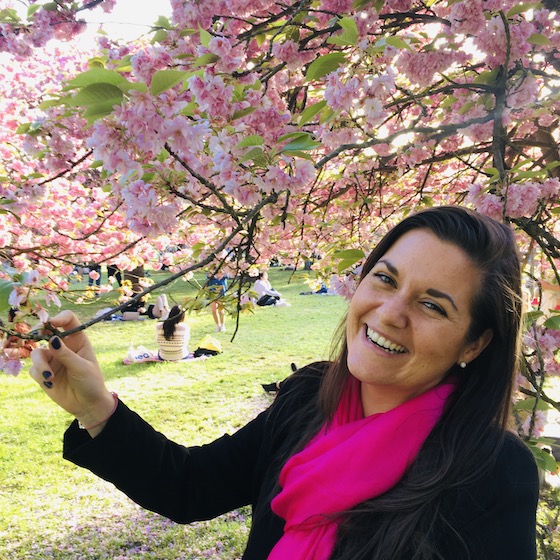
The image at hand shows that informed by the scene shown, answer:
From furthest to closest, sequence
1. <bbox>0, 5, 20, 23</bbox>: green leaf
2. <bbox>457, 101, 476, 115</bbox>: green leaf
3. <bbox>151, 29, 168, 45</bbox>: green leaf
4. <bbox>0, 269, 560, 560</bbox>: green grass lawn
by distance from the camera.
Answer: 1. <bbox>0, 269, 560, 560</bbox>: green grass lawn
2. <bbox>0, 5, 20, 23</bbox>: green leaf
3. <bbox>457, 101, 476, 115</bbox>: green leaf
4. <bbox>151, 29, 168, 45</bbox>: green leaf

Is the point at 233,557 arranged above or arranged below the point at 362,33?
below

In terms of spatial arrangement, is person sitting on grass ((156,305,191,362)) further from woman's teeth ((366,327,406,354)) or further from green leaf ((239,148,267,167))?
woman's teeth ((366,327,406,354))

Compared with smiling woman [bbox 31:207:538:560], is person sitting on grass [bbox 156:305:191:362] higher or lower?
lower

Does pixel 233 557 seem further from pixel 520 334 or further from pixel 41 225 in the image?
pixel 41 225

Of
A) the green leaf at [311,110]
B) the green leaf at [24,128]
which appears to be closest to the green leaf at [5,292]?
the green leaf at [311,110]

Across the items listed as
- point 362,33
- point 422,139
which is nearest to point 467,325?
point 362,33

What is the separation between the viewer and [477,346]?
106 centimetres

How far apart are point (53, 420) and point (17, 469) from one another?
1038 millimetres

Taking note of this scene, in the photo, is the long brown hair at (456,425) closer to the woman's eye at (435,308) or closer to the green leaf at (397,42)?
the woman's eye at (435,308)

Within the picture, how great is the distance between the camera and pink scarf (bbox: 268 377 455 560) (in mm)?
980

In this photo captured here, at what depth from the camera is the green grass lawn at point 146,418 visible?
3.10 meters

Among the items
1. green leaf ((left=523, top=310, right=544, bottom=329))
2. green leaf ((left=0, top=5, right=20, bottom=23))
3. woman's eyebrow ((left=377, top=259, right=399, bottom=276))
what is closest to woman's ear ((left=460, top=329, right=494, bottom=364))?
woman's eyebrow ((left=377, top=259, right=399, bottom=276))

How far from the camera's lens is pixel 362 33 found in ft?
5.35

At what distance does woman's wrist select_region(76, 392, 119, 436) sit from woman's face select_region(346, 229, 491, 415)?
579 mm
